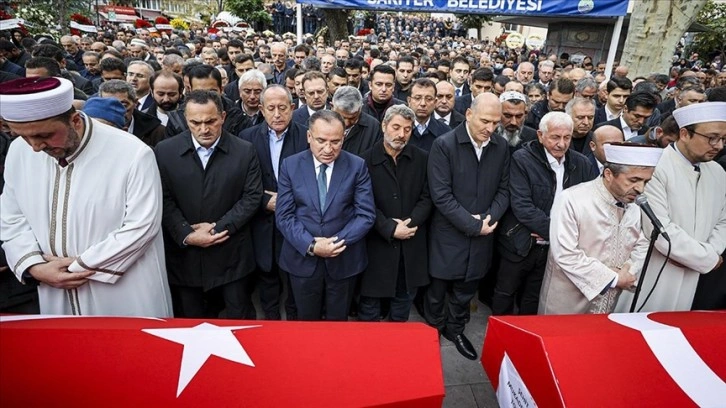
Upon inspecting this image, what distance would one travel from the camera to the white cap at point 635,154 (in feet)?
7.39

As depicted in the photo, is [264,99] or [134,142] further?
[264,99]

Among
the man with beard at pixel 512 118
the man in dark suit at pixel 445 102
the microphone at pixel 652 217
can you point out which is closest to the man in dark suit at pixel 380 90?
the man in dark suit at pixel 445 102

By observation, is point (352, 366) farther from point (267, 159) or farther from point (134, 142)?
point (267, 159)

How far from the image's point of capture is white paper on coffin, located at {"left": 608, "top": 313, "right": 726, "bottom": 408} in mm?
1608

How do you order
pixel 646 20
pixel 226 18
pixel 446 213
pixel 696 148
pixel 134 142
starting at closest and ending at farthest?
1. pixel 134 142
2. pixel 696 148
3. pixel 446 213
4. pixel 646 20
5. pixel 226 18

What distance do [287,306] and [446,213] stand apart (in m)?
1.52

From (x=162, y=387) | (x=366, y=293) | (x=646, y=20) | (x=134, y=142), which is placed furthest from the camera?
(x=646, y=20)

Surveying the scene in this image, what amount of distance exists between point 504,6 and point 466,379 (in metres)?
8.33

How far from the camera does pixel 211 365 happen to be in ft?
5.21

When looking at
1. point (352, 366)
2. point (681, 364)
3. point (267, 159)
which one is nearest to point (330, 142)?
point (267, 159)

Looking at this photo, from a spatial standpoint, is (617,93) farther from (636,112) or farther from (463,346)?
(463,346)

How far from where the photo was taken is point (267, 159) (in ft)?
11.2

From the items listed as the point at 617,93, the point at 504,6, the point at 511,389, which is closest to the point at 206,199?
the point at 511,389

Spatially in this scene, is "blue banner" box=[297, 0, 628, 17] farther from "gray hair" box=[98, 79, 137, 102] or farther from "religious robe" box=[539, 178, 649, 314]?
"religious robe" box=[539, 178, 649, 314]
